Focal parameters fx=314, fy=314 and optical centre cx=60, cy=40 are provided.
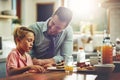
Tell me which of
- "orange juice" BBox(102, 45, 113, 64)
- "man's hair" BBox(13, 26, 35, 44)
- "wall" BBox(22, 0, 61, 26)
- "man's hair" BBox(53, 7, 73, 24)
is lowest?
"orange juice" BBox(102, 45, 113, 64)

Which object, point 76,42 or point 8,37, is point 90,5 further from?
point 8,37

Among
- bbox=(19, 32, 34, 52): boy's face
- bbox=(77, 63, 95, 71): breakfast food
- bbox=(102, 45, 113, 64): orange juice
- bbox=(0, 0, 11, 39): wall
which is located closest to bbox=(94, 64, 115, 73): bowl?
bbox=(102, 45, 113, 64): orange juice

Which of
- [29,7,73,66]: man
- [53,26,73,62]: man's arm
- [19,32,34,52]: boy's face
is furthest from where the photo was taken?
[53,26,73,62]: man's arm

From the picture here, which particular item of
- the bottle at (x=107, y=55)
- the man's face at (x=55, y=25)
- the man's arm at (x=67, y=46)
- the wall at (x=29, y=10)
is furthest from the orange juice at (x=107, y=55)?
the wall at (x=29, y=10)

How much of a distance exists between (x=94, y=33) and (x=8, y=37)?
1794 mm

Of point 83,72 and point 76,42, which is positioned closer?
point 83,72

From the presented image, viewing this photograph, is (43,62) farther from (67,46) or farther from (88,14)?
(88,14)

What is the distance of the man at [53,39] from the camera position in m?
2.96

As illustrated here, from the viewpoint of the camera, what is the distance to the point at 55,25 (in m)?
2.95

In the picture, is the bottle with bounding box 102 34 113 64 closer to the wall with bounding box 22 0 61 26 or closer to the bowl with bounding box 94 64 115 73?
the bowl with bounding box 94 64 115 73

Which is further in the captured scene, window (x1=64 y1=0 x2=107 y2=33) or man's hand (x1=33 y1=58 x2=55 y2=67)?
window (x1=64 y1=0 x2=107 y2=33)

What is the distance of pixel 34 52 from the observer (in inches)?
124

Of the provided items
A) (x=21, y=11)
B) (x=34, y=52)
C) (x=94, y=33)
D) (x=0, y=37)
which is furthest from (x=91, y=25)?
(x=34, y=52)

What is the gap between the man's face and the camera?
2928 mm
